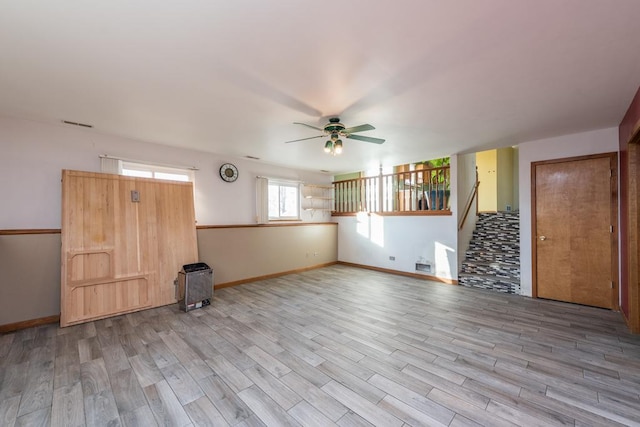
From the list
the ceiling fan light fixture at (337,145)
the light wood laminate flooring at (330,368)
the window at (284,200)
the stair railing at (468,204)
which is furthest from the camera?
the window at (284,200)

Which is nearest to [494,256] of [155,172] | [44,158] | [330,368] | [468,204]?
[468,204]

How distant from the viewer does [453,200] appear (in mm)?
5117

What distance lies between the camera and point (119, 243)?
12.1 feet

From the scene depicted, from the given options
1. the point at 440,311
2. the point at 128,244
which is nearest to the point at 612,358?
the point at 440,311

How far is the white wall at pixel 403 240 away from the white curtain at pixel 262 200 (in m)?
2.33

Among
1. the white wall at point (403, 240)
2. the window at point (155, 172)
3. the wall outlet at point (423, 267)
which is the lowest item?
the wall outlet at point (423, 267)

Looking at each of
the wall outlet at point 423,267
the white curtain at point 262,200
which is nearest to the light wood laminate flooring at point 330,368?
the wall outlet at point 423,267

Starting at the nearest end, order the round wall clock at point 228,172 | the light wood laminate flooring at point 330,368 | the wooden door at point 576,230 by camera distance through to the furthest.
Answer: the light wood laminate flooring at point 330,368, the wooden door at point 576,230, the round wall clock at point 228,172

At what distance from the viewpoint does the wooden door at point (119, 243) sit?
336cm

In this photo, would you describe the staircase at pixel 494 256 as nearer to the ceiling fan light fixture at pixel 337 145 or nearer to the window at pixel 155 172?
the ceiling fan light fixture at pixel 337 145

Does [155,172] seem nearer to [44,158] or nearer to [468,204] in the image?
[44,158]

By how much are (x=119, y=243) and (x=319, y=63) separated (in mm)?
3686

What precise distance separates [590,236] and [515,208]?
4.54 m

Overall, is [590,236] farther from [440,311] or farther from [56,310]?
[56,310]
